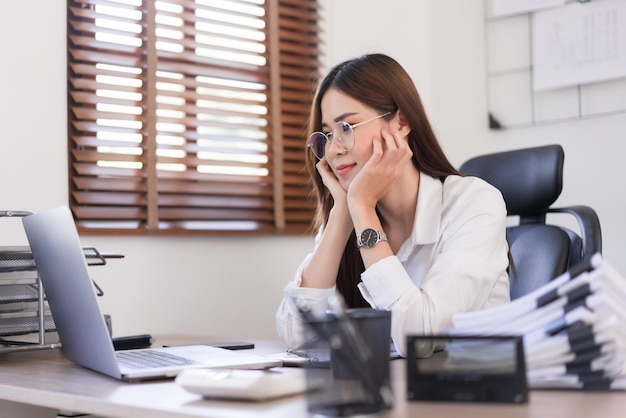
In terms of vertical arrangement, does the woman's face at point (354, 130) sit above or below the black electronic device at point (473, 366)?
above

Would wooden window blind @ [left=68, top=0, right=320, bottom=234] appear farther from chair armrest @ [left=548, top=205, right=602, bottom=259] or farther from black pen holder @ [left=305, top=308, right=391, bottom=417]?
black pen holder @ [left=305, top=308, right=391, bottom=417]

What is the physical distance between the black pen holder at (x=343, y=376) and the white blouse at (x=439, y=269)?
0.42 meters

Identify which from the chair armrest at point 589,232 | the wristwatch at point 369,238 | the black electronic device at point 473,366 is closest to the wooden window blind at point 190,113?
the wristwatch at point 369,238

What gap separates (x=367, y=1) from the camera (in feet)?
10.0

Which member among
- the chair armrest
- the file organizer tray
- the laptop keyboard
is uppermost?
the chair armrest

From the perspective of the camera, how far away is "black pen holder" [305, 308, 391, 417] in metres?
0.84

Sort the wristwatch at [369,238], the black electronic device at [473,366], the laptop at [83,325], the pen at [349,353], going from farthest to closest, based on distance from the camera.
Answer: the wristwatch at [369,238] → the laptop at [83,325] → the black electronic device at [473,366] → the pen at [349,353]

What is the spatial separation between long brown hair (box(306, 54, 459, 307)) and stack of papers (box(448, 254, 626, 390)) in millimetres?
847

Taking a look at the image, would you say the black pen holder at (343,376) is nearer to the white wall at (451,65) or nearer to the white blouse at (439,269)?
the white blouse at (439,269)

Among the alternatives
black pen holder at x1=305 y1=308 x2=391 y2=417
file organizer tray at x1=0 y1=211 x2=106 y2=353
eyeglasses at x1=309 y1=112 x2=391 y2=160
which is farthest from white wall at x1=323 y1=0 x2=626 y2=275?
black pen holder at x1=305 y1=308 x2=391 y2=417

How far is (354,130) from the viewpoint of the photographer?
180cm

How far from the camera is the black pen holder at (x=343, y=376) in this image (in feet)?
2.74

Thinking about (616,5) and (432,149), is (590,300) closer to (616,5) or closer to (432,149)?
(432,149)

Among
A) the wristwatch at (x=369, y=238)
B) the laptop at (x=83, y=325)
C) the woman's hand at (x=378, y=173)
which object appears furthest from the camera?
the woman's hand at (x=378, y=173)
